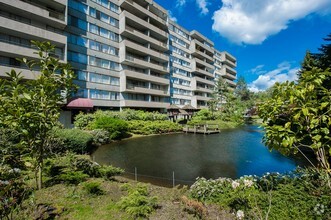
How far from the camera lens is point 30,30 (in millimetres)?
24375

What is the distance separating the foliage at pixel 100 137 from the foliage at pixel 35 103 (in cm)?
1437

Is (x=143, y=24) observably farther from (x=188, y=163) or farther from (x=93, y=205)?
(x=93, y=205)

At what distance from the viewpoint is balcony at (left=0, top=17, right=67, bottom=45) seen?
2264cm

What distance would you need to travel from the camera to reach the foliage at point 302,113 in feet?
13.4

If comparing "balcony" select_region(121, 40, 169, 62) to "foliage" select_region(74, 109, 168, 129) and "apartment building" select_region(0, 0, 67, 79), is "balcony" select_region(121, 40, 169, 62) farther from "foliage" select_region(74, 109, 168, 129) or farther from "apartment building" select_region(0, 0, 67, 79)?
"foliage" select_region(74, 109, 168, 129)

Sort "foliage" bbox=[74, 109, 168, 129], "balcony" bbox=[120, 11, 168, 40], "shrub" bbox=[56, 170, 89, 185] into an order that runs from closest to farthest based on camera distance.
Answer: "shrub" bbox=[56, 170, 89, 185]
"foliage" bbox=[74, 109, 168, 129]
"balcony" bbox=[120, 11, 168, 40]

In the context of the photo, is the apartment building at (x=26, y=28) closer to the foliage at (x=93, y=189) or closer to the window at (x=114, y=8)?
the window at (x=114, y=8)

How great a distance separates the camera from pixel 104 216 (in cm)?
516

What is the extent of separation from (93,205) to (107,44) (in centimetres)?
3449

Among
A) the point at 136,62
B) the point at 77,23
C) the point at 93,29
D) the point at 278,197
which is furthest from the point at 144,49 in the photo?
the point at 278,197

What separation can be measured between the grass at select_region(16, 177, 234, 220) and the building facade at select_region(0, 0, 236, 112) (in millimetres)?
23786

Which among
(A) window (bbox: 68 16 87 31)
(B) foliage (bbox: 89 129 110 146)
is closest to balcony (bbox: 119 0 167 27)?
(A) window (bbox: 68 16 87 31)

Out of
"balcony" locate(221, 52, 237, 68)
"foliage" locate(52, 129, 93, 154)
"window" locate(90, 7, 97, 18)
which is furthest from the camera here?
"balcony" locate(221, 52, 237, 68)

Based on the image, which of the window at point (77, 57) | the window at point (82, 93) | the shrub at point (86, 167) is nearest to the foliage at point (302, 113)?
the shrub at point (86, 167)
